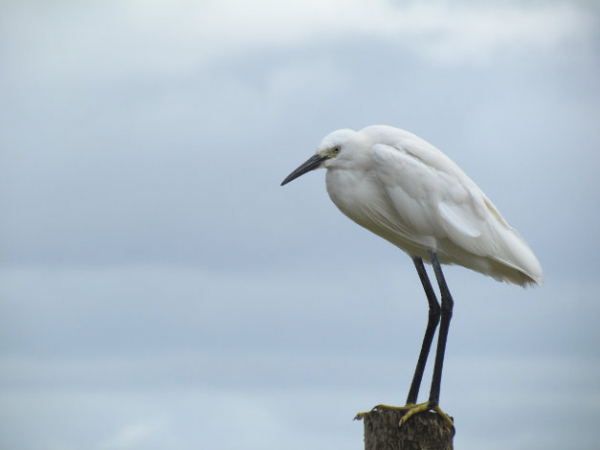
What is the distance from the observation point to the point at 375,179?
8.11 meters

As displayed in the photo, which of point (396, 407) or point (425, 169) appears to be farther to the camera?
point (425, 169)

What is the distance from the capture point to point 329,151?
8109 mm

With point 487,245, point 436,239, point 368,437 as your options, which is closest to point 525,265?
point 487,245

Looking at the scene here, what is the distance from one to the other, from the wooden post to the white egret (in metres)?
0.53

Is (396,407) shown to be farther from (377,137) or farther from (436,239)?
(377,137)

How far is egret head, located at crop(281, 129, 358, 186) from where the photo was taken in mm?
8070

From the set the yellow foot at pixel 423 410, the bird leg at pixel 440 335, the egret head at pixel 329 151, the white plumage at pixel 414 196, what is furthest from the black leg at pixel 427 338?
the egret head at pixel 329 151

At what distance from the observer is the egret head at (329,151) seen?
8070mm

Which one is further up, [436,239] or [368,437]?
[436,239]

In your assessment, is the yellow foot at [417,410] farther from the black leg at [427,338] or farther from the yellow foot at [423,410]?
the black leg at [427,338]

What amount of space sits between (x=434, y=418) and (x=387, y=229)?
199cm

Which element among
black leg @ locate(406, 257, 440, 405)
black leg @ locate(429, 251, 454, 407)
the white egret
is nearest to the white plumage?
the white egret

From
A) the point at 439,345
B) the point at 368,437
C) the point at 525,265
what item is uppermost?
the point at 525,265

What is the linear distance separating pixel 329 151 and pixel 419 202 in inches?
40.3
